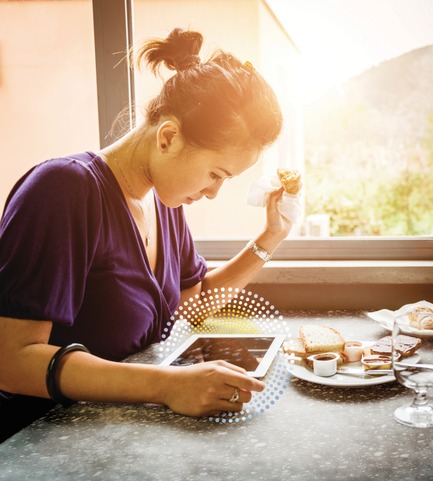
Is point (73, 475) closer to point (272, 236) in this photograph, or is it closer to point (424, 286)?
point (272, 236)

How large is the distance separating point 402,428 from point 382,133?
1582mm

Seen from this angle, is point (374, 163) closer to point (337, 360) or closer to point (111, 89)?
point (111, 89)

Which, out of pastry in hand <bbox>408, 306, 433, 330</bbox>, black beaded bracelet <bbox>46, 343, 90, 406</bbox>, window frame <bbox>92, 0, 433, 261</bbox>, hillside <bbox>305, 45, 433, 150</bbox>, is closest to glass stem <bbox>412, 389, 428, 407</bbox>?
pastry in hand <bbox>408, 306, 433, 330</bbox>

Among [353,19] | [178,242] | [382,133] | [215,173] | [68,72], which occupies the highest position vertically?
[353,19]

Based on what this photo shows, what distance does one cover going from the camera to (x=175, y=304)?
154 centimetres

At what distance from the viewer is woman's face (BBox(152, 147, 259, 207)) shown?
1262 millimetres

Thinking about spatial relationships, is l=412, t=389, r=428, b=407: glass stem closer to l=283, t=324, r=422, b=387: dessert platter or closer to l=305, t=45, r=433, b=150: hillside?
l=283, t=324, r=422, b=387: dessert platter

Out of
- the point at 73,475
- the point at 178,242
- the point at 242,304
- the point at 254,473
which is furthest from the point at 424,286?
the point at 73,475

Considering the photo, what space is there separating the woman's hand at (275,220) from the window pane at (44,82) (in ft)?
3.08

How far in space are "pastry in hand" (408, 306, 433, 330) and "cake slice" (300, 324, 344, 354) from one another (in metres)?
0.17

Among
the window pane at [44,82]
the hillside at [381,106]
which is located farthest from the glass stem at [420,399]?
the window pane at [44,82]

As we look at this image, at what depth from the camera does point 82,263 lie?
3.67ft

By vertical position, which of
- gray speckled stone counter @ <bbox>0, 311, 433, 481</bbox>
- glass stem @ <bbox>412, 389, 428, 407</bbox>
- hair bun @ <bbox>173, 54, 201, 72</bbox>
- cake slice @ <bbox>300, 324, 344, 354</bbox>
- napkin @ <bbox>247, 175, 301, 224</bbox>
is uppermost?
hair bun @ <bbox>173, 54, 201, 72</bbox>

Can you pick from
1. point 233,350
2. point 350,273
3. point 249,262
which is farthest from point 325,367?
point 350,273
